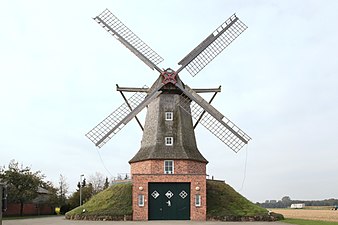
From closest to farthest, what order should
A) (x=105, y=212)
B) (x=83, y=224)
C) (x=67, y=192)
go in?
(x=83, y=224)
(x=105, y=212)
(x=67, y=192)

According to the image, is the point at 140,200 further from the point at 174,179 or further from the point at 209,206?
the point at 209,206

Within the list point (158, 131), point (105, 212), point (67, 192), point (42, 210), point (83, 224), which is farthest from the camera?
point (67, 192)

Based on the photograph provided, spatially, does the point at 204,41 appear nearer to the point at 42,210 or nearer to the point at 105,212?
the point at 105,212

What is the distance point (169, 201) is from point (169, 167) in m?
2.58

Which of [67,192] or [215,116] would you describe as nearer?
[215,116]

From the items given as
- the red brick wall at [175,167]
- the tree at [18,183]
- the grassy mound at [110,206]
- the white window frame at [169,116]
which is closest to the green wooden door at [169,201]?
the red brick wall at [175,167]

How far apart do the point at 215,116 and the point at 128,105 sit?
720 cm

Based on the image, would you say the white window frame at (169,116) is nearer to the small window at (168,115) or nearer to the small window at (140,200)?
the small window at (168,115)

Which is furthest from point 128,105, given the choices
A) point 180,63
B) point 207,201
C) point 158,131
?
point 207,201

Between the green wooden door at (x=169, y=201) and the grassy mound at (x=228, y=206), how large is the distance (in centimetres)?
200

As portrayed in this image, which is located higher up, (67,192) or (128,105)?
(128,105)

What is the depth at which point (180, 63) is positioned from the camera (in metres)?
34.3

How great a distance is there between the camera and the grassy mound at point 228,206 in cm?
3108

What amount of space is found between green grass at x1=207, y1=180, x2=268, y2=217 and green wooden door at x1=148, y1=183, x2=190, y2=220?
2.00 meters
